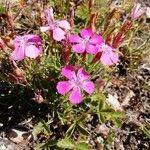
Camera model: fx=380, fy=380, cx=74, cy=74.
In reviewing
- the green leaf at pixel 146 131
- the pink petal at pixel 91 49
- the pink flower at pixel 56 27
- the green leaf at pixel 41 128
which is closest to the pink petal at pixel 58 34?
the pink flower at pixel 56 27

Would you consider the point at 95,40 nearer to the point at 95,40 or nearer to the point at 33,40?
the point at 95,40

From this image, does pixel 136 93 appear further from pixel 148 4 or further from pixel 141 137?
pixel 148 4

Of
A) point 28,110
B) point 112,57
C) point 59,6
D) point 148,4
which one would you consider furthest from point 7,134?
point 148,4

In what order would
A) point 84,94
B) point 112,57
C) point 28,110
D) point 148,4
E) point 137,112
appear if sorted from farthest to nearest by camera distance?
point 148,4
point 137,112
point 28,110
point 84,94
point 112,57

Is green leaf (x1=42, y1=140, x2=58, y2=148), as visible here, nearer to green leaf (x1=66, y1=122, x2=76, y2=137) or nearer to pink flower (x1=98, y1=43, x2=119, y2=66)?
green leaf (x1=66, y1=122, x2=76, y2=137)

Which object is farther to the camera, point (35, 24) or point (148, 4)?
point (148, 4)

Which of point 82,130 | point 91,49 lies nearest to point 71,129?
point 82,130
